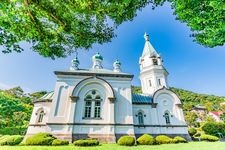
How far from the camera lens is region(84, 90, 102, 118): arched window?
20812mm

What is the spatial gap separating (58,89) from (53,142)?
6.96m

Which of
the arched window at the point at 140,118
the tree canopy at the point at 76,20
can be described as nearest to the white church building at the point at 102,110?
the arched window at the point at 140,118

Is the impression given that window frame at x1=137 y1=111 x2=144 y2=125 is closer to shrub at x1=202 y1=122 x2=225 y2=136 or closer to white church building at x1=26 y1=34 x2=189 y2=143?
white church building at x1=26 y1=34 x2=189 y2=143

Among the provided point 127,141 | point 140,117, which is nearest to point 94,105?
point 127,141

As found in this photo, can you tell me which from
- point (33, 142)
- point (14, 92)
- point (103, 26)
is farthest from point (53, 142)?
point (14, 92)

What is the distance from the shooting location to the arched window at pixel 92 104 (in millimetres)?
20812

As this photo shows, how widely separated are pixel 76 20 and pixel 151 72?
Result: 71.1 ft

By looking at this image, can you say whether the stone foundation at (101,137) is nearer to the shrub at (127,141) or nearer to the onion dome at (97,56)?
the shrub at (127,141)

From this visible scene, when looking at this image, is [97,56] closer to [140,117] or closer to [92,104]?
[92,104]

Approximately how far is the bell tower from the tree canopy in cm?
1874

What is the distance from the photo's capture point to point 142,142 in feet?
59.5

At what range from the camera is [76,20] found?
819cm

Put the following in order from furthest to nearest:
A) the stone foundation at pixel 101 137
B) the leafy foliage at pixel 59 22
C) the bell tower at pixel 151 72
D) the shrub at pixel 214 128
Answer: the shrub at pixel 214 128
the bell tower at pixel 151 72
the stone foundation at pixel 101 137
the leafy foliage at pixel 59 22

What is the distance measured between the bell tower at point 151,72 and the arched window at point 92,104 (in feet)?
32.8
